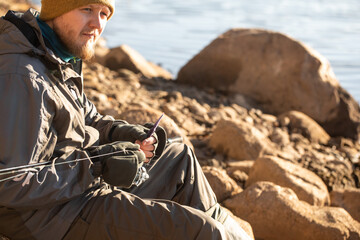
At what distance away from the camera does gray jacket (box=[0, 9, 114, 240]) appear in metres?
Answer: 2.81

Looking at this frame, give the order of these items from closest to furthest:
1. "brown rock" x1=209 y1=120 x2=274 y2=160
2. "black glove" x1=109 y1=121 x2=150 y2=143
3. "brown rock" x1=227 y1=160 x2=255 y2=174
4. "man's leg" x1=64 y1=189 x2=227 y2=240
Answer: "man's leg" x1=64 y1=189 x2=227 y2=240
"black glove" x1=109 y1=121 x2=150 y2=143
"brown rock" x1=227 y1=160 x2=255 y2=174
"brown rock" x1=209 y1=120 x2=274 y2=160

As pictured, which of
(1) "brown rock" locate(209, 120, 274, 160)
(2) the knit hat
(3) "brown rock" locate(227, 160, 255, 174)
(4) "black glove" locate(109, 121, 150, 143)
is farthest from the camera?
(1) "brown rock" locate(209, 120, 274, 160)

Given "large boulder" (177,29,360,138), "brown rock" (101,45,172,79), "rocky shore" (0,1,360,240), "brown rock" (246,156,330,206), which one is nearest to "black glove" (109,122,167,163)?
"rocky shore" (0,1,360,240)

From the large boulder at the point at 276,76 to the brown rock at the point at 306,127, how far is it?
0.63 m

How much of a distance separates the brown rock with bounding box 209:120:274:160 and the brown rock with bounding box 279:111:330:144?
5.58 feet

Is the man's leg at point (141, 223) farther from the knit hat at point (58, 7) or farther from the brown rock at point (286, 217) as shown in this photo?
the brown rock at point (286, 217)

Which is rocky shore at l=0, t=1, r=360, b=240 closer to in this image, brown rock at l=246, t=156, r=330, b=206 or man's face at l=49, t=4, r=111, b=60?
brown rock at l=246, t=156, r=330, b=206

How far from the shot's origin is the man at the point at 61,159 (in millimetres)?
2830

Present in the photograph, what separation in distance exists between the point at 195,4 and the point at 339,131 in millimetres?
14212

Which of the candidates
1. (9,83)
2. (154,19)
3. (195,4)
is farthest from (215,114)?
(195,4)

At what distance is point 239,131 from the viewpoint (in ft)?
21.1

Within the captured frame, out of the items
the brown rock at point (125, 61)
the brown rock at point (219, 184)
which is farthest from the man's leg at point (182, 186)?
the brown rock at point (125, 61)

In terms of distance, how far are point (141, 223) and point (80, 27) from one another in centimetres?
111

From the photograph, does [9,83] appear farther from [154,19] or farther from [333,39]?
[154,19]
